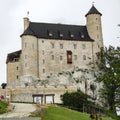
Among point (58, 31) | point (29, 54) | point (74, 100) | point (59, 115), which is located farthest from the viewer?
point (58, 31)

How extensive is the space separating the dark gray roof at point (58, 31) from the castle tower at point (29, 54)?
763 millimetres

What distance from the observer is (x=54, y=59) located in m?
106

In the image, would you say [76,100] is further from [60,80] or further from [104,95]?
[60,80]

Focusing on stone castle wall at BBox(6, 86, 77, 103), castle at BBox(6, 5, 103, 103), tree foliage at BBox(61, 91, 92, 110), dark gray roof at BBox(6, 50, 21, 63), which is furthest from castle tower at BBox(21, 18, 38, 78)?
tree foliage at BBox(61, 91, 92, 110)

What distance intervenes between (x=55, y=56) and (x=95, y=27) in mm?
12444

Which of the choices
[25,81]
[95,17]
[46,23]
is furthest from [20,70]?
[95,17]

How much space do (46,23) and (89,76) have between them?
1666 cm

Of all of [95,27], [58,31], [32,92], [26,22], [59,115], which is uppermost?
[26,22]

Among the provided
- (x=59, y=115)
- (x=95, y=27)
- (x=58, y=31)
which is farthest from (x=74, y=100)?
(x=95, y=27)

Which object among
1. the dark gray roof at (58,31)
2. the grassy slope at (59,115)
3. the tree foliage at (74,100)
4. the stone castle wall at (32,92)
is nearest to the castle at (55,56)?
the dark gray roof at (58,31)

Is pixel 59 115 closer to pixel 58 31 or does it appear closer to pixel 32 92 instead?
pixel 32 92

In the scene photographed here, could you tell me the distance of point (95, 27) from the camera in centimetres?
11106

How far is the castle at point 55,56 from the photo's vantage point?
103438mm

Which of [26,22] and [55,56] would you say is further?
[26,22]
